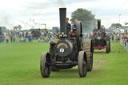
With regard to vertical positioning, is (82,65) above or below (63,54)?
below

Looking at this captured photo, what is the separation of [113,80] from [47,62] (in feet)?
8.59

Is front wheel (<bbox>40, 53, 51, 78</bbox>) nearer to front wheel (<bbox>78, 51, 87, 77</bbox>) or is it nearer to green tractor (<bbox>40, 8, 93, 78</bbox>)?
green tractor (<bbox>40, 8, 93, 78</bbox>)

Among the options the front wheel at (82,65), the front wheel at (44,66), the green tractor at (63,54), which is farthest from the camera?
the green tractor at (63,54)

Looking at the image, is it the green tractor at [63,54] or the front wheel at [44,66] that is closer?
the front wheel at [44,66]

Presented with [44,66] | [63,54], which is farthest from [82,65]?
[44,66]

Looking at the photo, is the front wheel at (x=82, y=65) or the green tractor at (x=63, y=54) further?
the green tractor at (x=63, y=54)

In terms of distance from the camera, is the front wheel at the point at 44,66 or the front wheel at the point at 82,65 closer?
the front wheel at the point at 82,65

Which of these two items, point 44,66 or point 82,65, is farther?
point 44,66

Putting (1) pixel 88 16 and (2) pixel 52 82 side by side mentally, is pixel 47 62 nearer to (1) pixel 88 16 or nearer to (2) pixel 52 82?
(2) pixel 52 82

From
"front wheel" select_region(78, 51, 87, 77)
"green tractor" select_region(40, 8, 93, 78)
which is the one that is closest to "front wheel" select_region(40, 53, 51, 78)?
"green tractor" select_region(40, 8, 93, 78)

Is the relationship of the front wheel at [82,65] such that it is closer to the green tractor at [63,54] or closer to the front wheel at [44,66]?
the green tractor at [63,54]

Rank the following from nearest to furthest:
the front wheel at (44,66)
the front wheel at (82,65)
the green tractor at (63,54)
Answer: the front wheel at (82,65)
the front wheel at (44,66)
the green tractor at (63,54)

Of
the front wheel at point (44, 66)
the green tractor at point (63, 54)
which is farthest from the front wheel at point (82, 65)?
the front wheel at point (44, 66)

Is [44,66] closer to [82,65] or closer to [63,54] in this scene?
[63,54]
